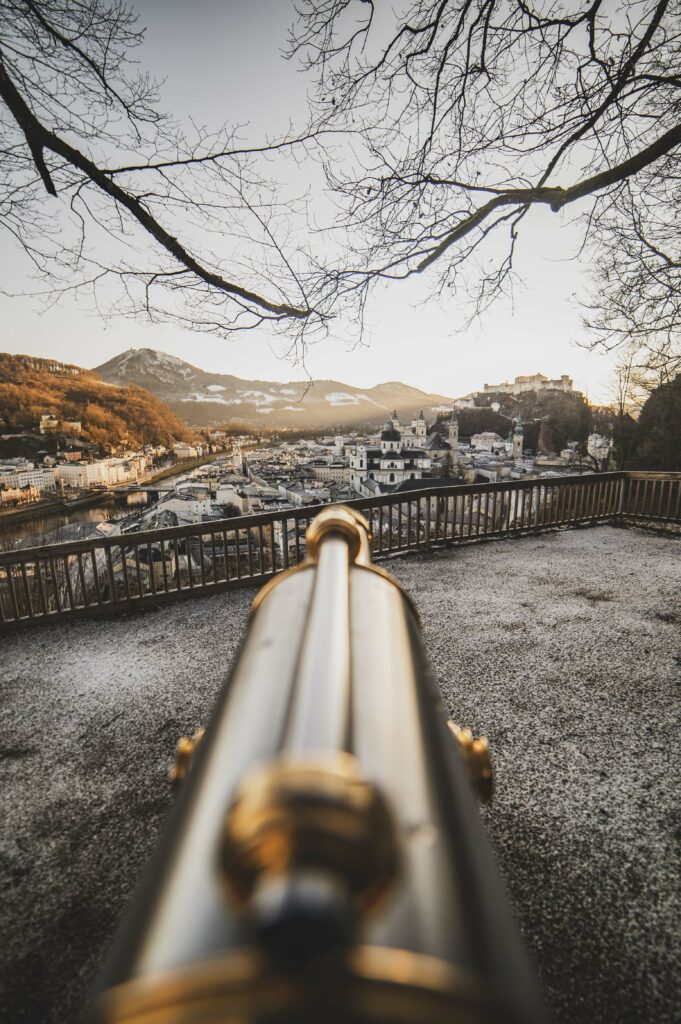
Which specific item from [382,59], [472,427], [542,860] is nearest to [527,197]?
[382,59]

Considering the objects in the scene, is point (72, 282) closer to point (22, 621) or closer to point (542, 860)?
point (22, 621)

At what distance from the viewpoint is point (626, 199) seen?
19.2ft

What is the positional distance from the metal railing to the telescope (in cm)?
424

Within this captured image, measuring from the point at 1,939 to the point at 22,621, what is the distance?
13.2ft

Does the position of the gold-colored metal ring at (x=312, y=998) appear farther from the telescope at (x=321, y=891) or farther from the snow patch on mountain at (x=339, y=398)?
the snow patch on mountain at (x=339, y=398)

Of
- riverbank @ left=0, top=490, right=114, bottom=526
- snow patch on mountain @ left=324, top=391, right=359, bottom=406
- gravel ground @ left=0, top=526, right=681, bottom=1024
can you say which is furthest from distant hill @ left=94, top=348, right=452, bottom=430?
gravel ground @ left=0, top=526, right=681, bottom=1024

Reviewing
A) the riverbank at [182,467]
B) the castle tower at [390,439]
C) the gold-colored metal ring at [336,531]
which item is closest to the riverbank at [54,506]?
the riverbank at [182,467]

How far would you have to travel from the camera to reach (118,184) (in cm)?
429

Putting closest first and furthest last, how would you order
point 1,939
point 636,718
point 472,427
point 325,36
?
point 1,939 → point 636,718 → point 325,36 → point 472,427

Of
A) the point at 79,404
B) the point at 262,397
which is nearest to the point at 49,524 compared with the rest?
the point at 79,404

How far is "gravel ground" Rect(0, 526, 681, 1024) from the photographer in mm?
1732

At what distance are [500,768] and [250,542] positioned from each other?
4489 mm

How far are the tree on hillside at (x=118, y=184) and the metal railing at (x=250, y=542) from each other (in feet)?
9.27

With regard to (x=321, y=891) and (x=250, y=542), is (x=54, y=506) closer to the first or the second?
(x=250, y=542)
